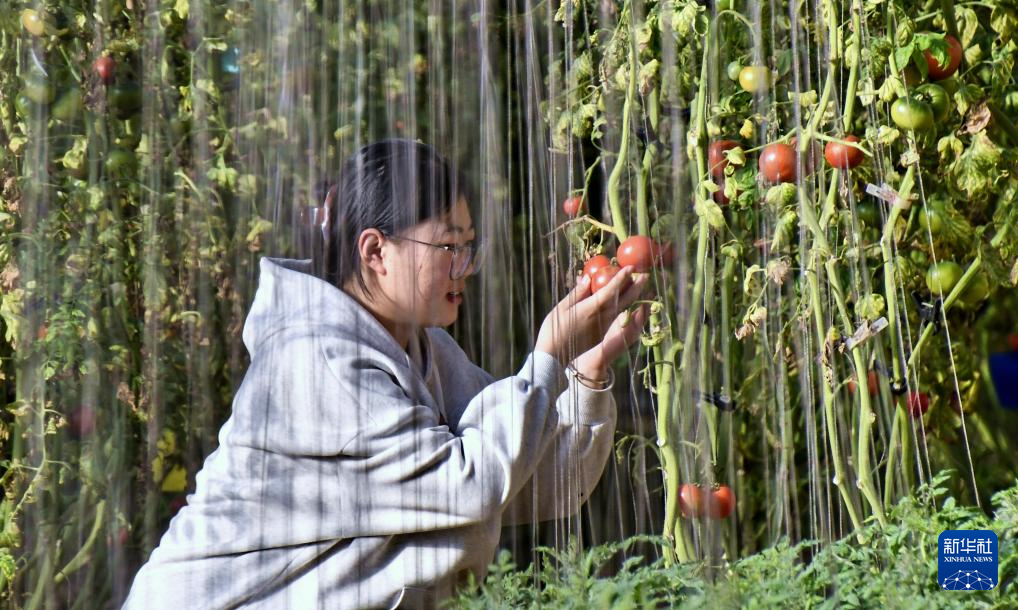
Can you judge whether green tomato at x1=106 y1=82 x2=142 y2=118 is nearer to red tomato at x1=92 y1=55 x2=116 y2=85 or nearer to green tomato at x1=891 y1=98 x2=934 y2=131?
red tomato at x1=92 y1=55 x2=116 y2=85

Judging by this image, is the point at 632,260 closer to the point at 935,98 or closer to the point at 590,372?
the point at 590,372

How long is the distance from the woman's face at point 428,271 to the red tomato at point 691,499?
0.85ft

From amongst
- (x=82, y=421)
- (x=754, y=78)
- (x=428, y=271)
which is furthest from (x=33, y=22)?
(x=754, y=78)

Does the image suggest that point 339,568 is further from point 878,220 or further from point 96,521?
point 878,220

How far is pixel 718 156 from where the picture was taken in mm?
1278

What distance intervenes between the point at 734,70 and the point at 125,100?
0.58 metres

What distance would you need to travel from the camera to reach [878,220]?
1.55 m

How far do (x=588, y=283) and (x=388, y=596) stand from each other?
1.05ft

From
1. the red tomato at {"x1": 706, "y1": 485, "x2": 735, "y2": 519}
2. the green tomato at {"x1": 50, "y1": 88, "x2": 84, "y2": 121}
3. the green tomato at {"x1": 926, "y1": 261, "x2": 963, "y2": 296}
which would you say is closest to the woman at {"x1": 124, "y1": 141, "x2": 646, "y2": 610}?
the red tomato at {"x1": 706, "y1": 485, "x2": 735, "y2": 519}

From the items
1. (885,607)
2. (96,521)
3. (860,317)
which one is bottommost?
(885,607)

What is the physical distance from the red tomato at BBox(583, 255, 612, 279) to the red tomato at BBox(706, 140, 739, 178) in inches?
7.1

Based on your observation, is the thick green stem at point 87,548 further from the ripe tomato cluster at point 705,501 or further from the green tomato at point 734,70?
the green tomato at point 734,70

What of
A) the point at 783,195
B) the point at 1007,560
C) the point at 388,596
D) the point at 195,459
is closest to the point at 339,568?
the point at 388,596

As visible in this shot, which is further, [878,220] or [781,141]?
[878,220]
